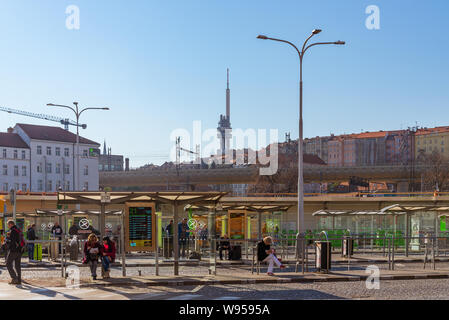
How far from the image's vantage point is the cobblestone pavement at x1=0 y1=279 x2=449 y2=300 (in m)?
16.3

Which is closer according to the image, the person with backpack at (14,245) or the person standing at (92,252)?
the person with backpack at (14,245)

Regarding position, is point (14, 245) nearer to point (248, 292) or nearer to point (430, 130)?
point (248, 292)

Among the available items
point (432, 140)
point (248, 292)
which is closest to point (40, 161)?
point (248, 292)

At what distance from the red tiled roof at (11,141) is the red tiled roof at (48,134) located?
1758 mm

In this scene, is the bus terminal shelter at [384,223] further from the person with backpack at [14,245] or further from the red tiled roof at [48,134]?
the red tiled roof at [48,134]

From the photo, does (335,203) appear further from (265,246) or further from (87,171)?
(87,171)

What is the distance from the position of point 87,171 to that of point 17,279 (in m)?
102

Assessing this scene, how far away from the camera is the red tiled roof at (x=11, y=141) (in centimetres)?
11459

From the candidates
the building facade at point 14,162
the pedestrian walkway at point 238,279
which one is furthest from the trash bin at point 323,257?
the building facade at point 14,162

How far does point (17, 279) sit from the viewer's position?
1947 cm

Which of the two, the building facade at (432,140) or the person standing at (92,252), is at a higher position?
the building facade at (432,140)
